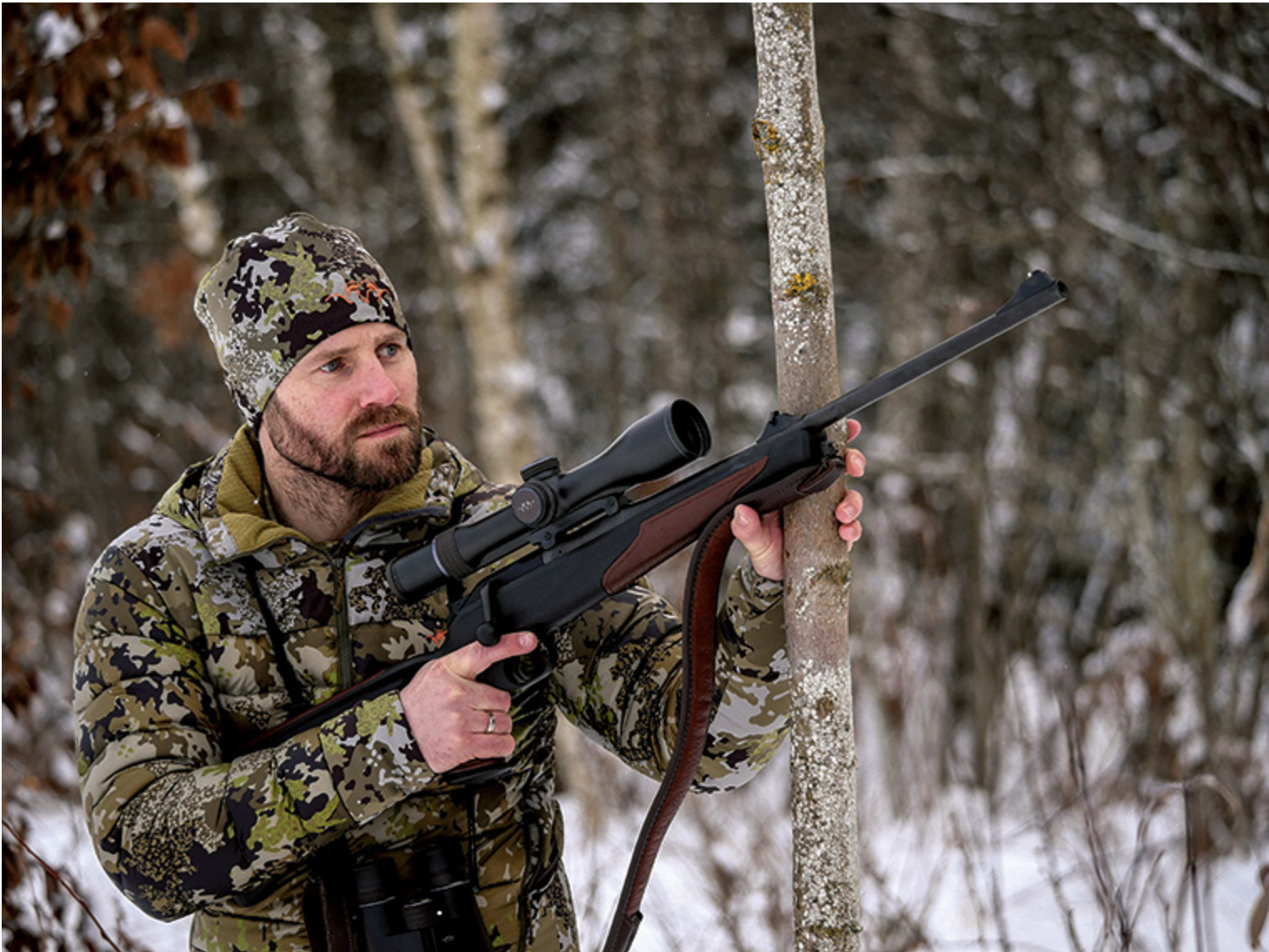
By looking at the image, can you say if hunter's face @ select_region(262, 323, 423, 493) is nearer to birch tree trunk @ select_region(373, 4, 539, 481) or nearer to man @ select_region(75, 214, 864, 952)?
man @ select_region(75, 214, 864, 952)

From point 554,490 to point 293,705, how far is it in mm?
639

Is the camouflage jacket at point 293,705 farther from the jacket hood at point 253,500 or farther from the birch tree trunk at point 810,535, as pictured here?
the birch tree trunk at point 810,535

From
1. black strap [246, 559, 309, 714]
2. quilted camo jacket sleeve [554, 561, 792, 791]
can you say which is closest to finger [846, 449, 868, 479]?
quilted camo jacket sleeve [554, 561, 792, 791]

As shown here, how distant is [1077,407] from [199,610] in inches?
245

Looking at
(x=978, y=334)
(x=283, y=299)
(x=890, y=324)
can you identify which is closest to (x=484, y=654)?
(x=283, y=299)

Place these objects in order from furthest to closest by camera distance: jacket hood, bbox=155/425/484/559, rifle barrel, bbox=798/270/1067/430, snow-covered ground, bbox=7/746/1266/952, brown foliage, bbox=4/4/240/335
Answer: snow-covered ground, bbox=7/746/1266/952
brown foliage, bbox=4/4/240/335
jacket hood, bbox=155/425/484/559
rifle barrel, bbox=798/270/1067/430

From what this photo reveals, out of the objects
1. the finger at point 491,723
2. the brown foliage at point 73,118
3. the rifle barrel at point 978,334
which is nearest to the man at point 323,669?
the finger at point 491,723

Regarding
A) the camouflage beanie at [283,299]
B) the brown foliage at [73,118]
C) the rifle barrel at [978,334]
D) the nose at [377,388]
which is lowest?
the rifle barrel at [978,334]

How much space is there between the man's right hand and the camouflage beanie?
658mm

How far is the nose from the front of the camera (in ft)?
7.00

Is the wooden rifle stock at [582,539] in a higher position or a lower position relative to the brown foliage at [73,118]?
lower

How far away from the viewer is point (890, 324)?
27.6 ft

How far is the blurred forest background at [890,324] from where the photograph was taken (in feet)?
11.6

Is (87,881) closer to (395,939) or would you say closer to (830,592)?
(395,939)
